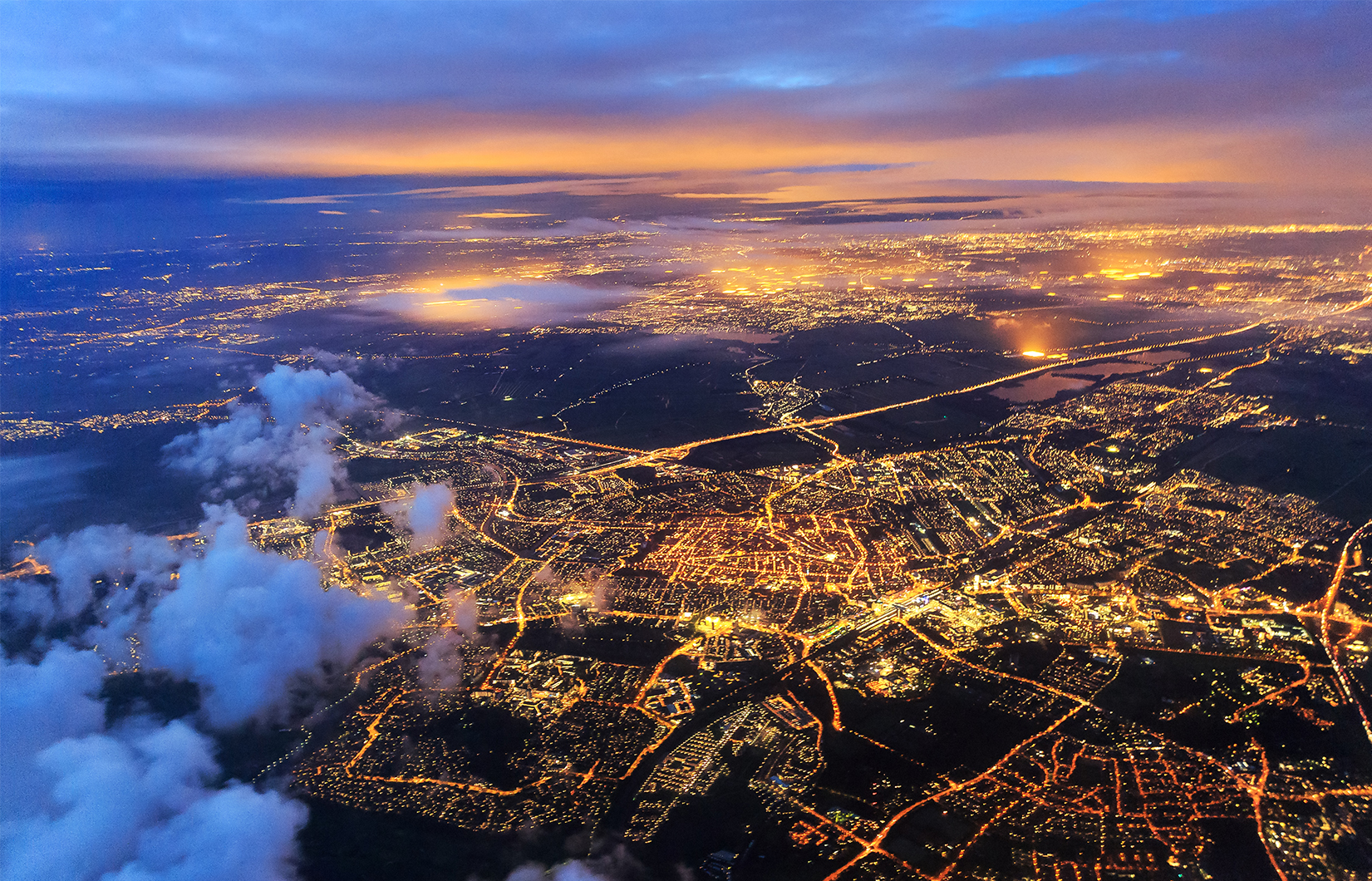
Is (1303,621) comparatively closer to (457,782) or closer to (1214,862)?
(1214,862)

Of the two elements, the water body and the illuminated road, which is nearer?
the illuminated road

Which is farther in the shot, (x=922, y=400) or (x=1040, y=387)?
(x=1040, y=387)

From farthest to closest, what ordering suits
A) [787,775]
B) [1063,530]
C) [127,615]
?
[1063,530], [127,615], [787,775]

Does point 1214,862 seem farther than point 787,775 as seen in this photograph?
No

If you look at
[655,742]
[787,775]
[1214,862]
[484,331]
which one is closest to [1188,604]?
[1214,862]

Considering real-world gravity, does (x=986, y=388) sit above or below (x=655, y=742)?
above

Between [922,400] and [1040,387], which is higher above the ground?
[1040,387]

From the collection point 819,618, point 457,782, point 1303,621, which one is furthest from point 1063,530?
point 457,782

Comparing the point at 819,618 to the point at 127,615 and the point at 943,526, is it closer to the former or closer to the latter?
the point at 943,526

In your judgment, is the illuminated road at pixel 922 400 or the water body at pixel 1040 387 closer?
the illuminated road at pixel 922 400

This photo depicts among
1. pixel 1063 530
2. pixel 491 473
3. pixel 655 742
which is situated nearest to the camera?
pixel 655 742
